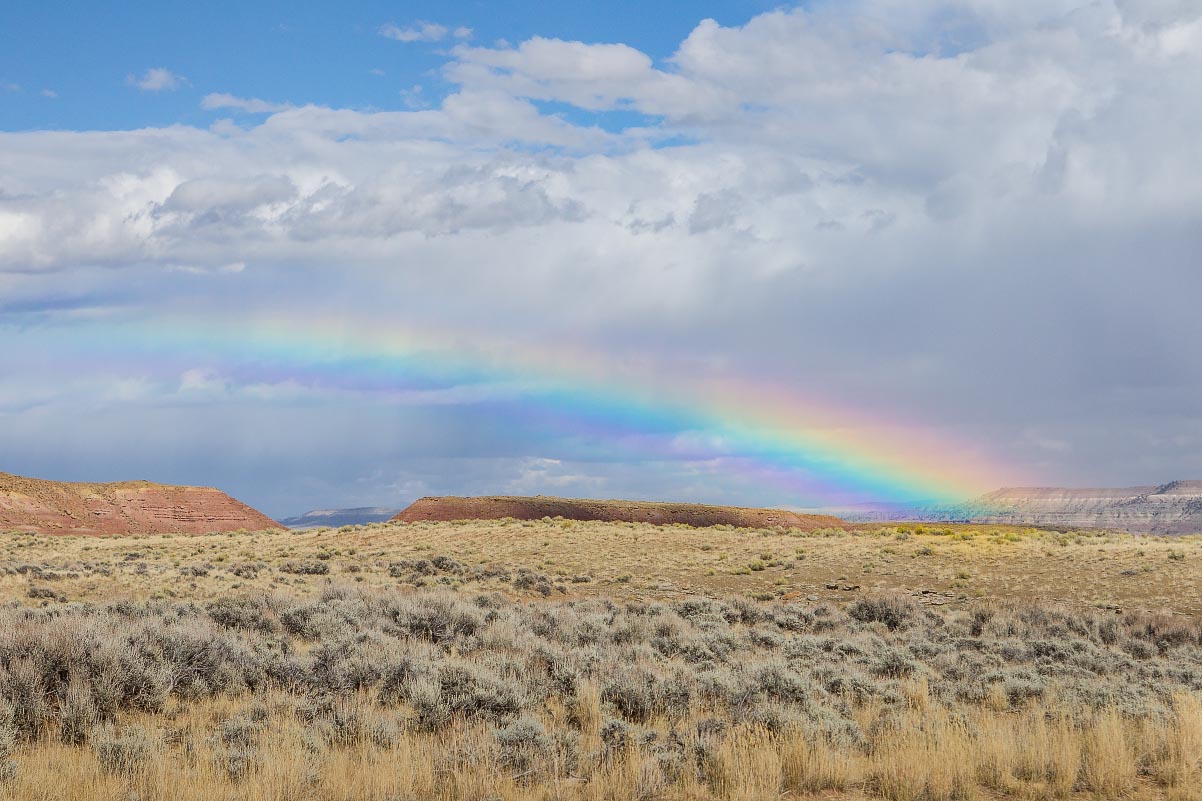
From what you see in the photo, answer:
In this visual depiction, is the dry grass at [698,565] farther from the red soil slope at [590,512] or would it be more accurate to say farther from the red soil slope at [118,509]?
the red soil slope at [590,512]

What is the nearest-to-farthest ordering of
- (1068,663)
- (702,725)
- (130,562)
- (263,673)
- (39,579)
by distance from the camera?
1. (702,725)
2. (263,673)
3. (1068,663)
4. (39,579)
5. (130,562)

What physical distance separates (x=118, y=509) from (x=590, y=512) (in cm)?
5226

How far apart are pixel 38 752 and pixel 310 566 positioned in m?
28.0

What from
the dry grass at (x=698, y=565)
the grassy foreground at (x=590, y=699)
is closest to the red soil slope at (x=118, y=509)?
the dry grass at (x=698, y=565)

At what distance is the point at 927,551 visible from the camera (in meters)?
41.2

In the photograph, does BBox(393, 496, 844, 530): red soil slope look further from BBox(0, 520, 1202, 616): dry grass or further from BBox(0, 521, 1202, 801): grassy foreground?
BBox(0, 521, 1202, 801): grassy foreground

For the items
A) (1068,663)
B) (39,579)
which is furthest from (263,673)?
(39,579)

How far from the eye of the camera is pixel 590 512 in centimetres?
9369

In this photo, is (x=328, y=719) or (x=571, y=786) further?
(x=328, y=719)

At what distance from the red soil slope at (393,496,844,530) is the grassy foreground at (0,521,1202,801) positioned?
65647 millimetres

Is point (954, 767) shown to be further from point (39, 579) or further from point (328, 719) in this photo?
point (39, 579)

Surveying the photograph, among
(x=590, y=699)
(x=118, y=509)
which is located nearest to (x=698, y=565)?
(x=590, y=699)

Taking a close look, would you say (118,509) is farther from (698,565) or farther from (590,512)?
(698,565)

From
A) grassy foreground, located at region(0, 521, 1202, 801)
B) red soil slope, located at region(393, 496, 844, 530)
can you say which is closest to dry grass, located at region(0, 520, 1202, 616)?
grassy foreground, located at region(0, 521, 1202, 801)
